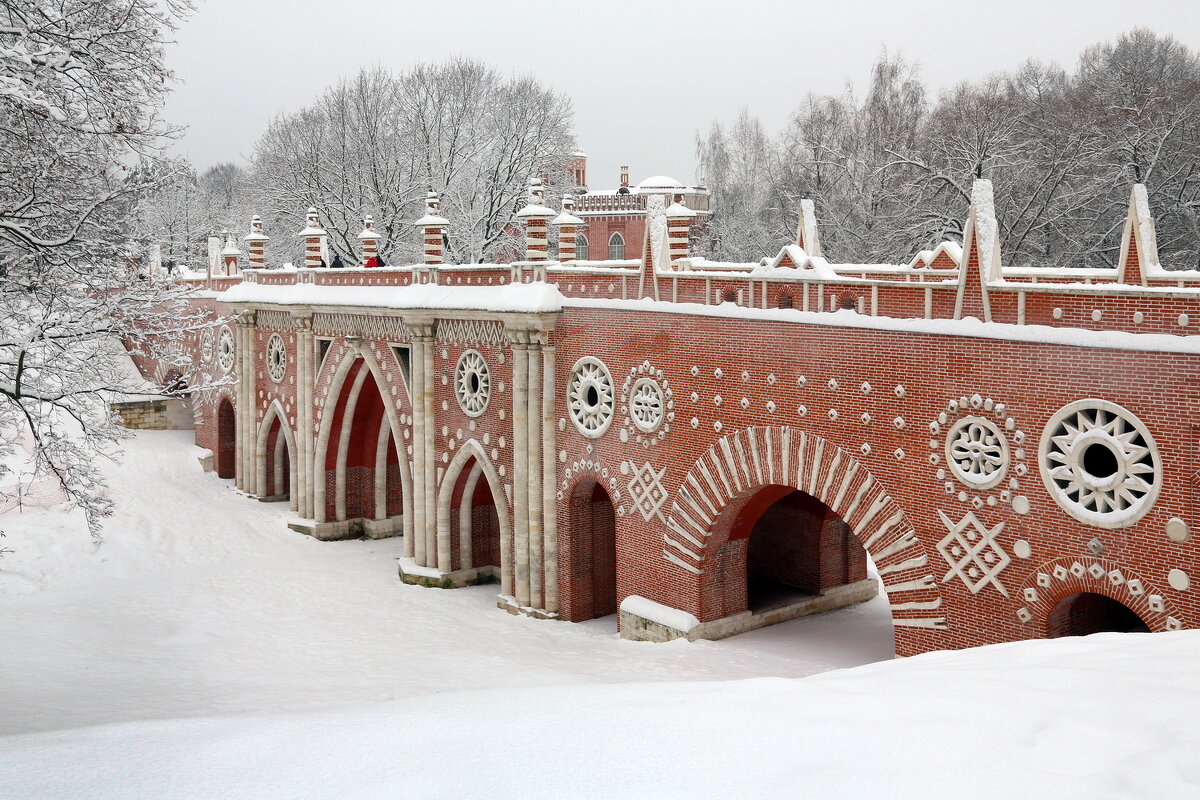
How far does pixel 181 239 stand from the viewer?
172 feet

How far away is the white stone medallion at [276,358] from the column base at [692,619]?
11518 millimetres

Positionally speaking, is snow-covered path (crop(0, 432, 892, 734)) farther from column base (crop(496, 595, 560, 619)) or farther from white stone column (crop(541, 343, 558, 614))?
white stone column (crop(541, 343, 558, 614))

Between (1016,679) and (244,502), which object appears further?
(244,502)

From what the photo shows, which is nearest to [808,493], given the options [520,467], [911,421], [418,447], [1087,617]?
[911,421]

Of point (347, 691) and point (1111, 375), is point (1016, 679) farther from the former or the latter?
point (347, 691)

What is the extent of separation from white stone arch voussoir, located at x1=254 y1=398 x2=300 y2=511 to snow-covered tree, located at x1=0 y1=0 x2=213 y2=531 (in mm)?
12765

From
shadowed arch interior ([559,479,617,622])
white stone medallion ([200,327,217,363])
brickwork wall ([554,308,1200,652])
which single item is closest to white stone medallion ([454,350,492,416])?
shadowed arch interior ([559,479,617,622])

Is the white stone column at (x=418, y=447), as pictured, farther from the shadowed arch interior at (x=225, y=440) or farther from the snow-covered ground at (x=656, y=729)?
the shadowed arch interior at (x=225, y=440)

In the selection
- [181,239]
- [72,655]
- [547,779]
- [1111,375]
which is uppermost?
[181,239]

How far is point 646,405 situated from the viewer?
1479 centimetres

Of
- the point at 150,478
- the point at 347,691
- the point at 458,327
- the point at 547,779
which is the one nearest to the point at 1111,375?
the point at 547,779

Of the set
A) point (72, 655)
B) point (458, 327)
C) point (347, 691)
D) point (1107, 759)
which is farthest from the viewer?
point (458, 327)

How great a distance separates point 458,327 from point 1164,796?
14378 millimetres

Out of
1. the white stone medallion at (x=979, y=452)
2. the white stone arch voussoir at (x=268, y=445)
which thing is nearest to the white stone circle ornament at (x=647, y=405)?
the white stone medallion at (x=979, y=452)
